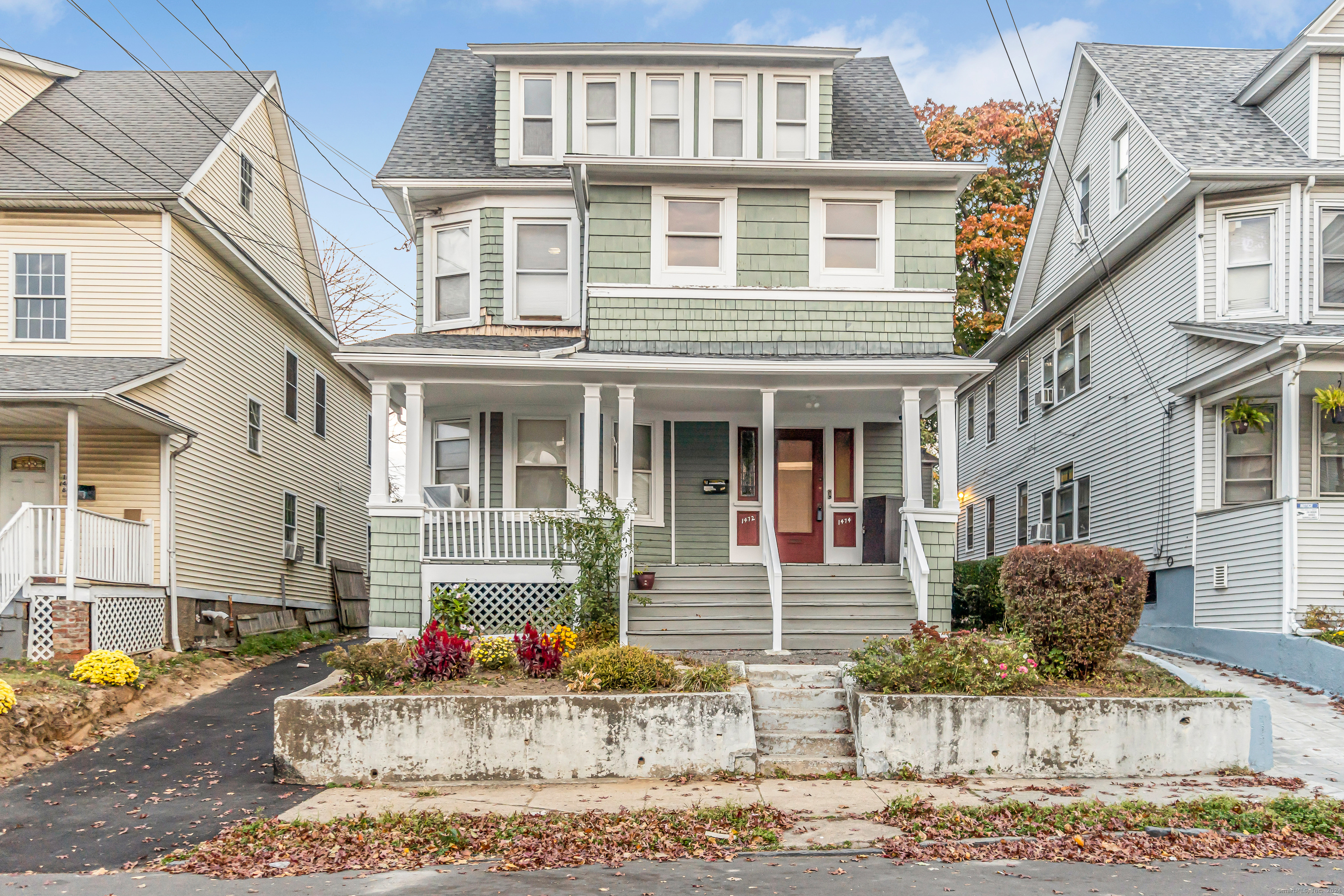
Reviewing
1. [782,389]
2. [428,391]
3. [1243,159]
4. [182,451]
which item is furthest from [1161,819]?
[182,451]

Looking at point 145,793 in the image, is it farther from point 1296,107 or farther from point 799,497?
point 1296,107

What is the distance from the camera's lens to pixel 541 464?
15398 mm

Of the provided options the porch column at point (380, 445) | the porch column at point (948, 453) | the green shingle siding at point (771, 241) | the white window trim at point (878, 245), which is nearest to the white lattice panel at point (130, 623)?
the porch column at point (380, 445)

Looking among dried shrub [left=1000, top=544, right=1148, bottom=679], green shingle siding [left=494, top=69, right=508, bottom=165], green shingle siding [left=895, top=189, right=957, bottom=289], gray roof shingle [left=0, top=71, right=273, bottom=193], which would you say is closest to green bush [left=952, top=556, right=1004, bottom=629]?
green shingle siding [left=895, top=189, right=957, bottom=289]

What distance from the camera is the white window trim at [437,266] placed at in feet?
51.9

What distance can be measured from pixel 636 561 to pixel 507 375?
3.23 meters

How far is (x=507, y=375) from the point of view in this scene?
44.7 feet

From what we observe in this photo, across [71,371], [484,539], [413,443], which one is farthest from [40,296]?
[484,539]

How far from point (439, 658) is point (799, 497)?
694cm

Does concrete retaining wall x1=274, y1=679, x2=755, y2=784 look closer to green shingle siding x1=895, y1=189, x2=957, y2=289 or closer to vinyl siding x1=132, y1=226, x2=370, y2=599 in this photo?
green shingle siding x1=895, y1=189, x2=957, y2=289

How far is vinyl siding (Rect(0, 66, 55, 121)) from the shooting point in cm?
1703

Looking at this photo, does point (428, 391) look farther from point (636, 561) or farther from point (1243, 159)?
point (1243, 159)

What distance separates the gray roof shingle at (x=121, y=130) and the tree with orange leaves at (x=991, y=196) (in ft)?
58.0

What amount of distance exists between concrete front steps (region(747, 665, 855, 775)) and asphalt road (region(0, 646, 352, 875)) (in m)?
3.92
